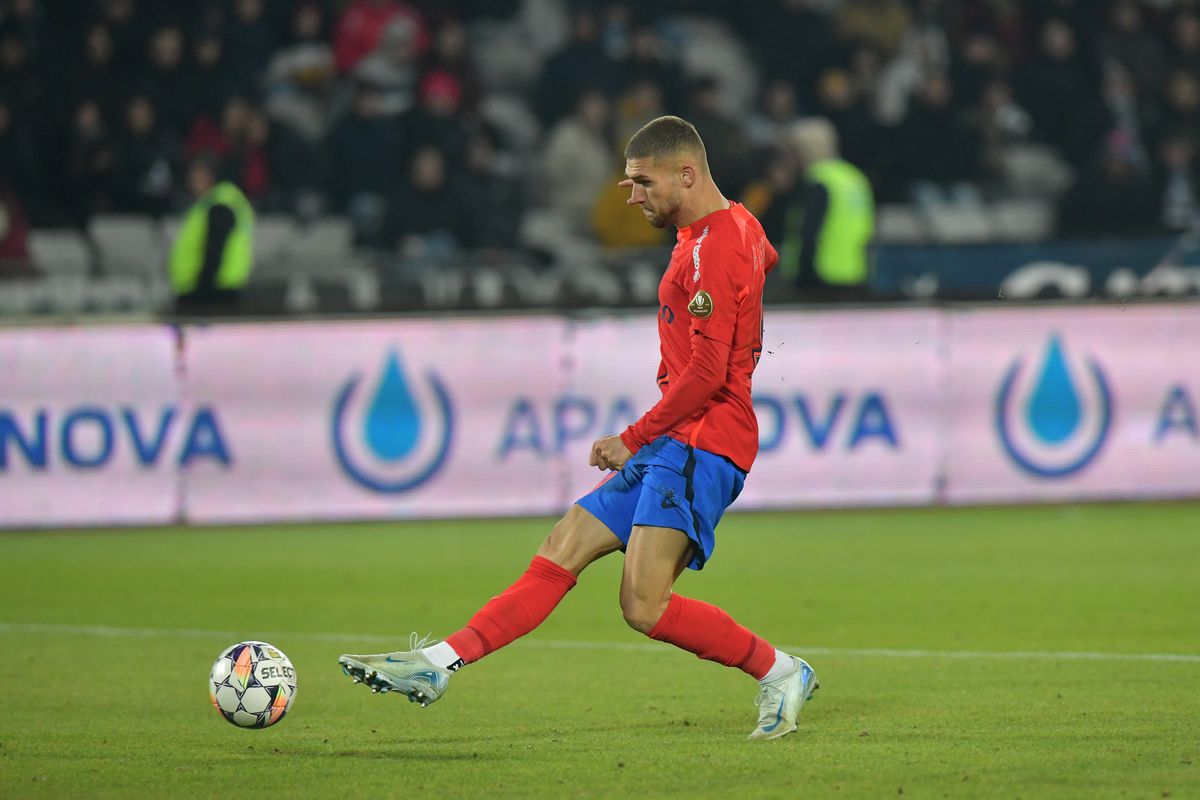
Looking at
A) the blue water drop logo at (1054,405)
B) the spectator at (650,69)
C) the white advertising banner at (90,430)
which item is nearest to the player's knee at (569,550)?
the white advertising banner at (90,430)

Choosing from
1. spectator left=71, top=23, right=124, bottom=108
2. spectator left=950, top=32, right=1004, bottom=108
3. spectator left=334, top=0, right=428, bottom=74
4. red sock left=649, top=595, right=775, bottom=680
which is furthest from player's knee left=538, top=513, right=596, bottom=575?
spectator left=950, top=32, right=1004, bottom=108

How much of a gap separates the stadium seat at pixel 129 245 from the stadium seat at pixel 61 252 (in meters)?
0.15

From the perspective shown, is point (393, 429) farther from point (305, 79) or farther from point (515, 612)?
point (305, 79)

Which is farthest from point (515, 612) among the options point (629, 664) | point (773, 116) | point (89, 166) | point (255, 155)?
point (773, 116)

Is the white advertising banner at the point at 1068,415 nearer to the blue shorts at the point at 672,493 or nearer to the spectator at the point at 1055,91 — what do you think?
the spectator at the point at 1055,91

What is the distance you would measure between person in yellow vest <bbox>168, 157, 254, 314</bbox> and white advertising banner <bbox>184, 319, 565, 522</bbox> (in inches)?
33.1

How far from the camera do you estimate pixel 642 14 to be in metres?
19.9

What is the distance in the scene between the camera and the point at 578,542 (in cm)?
600

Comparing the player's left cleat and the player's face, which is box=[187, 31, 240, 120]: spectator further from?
the player's left cleat

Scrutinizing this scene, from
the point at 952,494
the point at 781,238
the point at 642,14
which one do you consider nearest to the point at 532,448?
the point at 952,494

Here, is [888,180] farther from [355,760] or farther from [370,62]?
[355,760]

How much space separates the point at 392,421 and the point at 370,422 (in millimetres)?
139

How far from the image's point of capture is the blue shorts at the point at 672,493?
229 inches

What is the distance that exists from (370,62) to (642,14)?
322 centimetres
